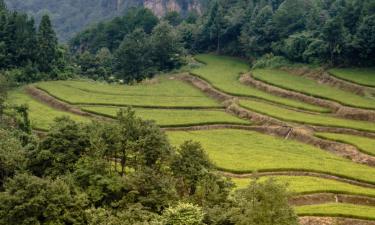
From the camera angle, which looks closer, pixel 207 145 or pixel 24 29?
pixel 207 145

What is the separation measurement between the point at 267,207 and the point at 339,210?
38.3 ft

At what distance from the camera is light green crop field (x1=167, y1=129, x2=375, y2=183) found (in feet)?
155

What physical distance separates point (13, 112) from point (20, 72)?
26.9 metres

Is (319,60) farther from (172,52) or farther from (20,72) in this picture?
(20,72)

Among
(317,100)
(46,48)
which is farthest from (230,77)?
(46,48)

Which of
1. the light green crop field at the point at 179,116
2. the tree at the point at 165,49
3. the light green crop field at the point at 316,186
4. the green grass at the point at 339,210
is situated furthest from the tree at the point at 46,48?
the green grass at the point at 339,210

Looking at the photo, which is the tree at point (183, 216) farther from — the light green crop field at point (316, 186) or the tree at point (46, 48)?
the tree at point (46, 48)

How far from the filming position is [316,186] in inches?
1684

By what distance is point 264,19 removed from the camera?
10344 centimetres

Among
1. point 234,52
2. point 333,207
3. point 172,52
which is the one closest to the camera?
point 333,207

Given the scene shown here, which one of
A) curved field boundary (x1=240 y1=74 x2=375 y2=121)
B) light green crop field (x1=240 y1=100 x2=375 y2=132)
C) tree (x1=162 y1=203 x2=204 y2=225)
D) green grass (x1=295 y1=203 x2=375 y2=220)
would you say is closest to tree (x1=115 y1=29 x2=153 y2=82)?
curved field boundary (x1=240 y1=74 x2=375 y2=121)

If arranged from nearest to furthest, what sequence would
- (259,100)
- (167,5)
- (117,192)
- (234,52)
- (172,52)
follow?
1. (117,192)
2. (259,100)
3. (172,52)
4. (234,52)
5. (167,5)

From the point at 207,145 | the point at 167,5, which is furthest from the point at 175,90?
the point at 167,5

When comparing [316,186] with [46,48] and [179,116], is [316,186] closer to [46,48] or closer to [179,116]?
[179,116]
